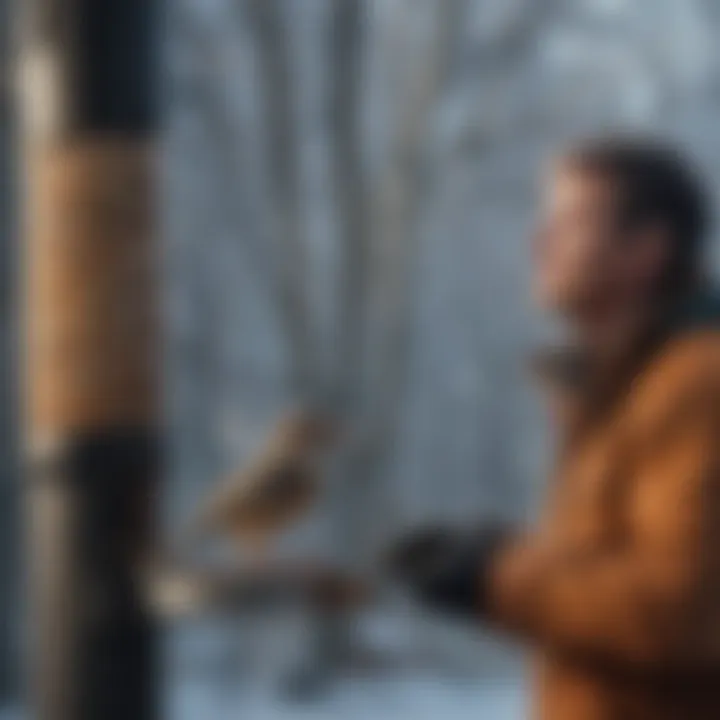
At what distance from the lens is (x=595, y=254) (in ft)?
7.13

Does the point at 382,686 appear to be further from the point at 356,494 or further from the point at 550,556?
the point at 550,556

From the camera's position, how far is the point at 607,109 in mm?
11492

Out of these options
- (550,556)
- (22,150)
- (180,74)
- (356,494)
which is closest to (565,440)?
(550,556)

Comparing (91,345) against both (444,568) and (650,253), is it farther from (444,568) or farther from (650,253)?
(650,253)

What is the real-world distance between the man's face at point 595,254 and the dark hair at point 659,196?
14mm

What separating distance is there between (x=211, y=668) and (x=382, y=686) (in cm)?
105

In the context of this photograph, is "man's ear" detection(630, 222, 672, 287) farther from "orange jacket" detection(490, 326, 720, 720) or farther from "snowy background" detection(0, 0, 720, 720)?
"snowy background" detection(0, 0, 720, 720)

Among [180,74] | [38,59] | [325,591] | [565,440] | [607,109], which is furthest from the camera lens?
[607,109]

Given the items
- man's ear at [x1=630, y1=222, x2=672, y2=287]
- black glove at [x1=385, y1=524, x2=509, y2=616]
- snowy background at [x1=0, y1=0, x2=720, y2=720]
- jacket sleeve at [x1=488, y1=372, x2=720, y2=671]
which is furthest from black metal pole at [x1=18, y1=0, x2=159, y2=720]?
snowy background at [x1=0, y1=0, x2=720, y2=720]

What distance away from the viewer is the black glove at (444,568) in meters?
2.06

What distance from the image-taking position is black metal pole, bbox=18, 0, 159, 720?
6.91ft

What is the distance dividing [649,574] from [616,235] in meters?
0.34

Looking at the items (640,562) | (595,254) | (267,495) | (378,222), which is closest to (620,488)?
(640,562)

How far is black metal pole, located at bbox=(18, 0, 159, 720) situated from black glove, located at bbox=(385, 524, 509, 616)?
243 millimetres
